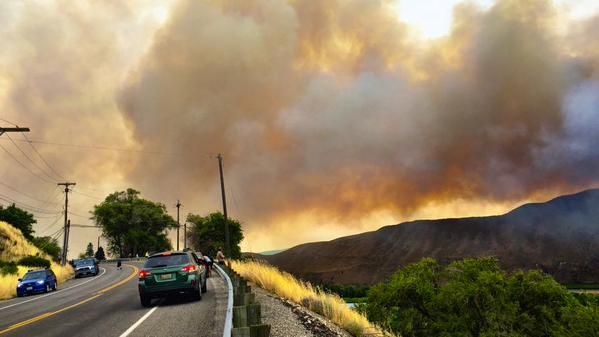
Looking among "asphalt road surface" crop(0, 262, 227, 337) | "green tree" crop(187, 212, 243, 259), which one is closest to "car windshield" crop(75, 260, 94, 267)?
"asphalt road surface" crop(0, 262, 227, 337)

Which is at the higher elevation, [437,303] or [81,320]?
[81,320]

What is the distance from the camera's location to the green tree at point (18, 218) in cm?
8381

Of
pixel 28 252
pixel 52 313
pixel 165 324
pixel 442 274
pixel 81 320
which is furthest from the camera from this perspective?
pixel 442 274

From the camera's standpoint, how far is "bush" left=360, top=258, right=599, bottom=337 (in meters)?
50.2

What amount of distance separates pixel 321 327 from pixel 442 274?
56.1 m

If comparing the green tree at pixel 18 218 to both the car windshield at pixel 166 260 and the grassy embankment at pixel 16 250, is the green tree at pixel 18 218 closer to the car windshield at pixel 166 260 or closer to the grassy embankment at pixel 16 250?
the grassy embankment at pixel 16 250

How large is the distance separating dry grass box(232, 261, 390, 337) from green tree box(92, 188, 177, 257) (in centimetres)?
9206

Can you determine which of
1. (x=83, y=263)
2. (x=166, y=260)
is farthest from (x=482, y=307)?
(x=166, y=260)

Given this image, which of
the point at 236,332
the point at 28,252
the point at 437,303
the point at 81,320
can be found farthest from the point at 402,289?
the point at 236,332

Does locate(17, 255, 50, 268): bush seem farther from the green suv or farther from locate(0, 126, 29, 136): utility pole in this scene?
the green suv

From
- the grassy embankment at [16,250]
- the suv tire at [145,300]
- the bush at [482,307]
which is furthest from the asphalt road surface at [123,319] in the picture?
the bush at [482,307]

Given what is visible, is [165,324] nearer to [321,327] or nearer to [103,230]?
[321,327]

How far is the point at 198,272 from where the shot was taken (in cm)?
1605

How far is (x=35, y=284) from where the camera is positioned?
25.7m
